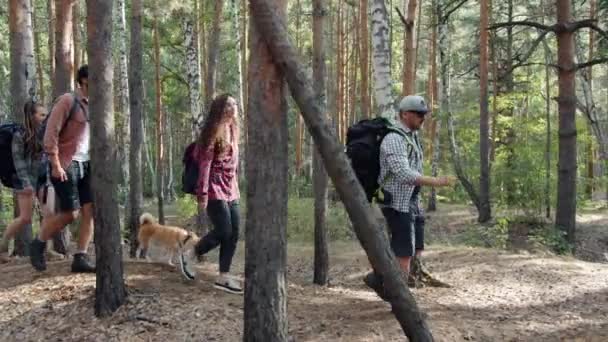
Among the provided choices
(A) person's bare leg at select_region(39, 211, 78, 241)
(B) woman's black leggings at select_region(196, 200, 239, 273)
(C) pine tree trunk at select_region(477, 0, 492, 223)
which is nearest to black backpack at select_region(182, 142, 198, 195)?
(B) woman's black leggings at select_region(196, 200, 239, 273)

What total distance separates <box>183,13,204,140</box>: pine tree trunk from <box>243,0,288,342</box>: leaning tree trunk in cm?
1056

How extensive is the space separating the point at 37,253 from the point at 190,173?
6.85ft

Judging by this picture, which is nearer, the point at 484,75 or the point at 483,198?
the point at 484,75

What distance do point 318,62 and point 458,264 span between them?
377cm

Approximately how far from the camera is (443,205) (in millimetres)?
21750

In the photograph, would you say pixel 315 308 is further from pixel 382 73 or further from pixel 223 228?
pixel 382 73

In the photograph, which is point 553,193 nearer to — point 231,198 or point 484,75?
point 484,75

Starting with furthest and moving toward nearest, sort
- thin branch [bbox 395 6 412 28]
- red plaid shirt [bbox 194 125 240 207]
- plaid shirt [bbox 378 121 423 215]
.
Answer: thin branch [bbox 395 6 412 28] → red plaid shirt [bbox 194 125 240 207] → plaid shirt [bbox 378 121 423 215]

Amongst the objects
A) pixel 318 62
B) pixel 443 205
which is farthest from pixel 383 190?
pixel 443 205

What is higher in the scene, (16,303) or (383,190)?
(383,190)

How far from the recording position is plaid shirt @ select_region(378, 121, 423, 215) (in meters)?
4.92

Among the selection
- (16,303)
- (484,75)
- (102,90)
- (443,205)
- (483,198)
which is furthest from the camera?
(443,205)

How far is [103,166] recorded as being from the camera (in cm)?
498

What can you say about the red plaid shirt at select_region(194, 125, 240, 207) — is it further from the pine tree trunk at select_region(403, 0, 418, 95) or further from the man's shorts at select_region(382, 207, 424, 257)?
the pine tree trunk at select_region(403, 0, 418, 95)
